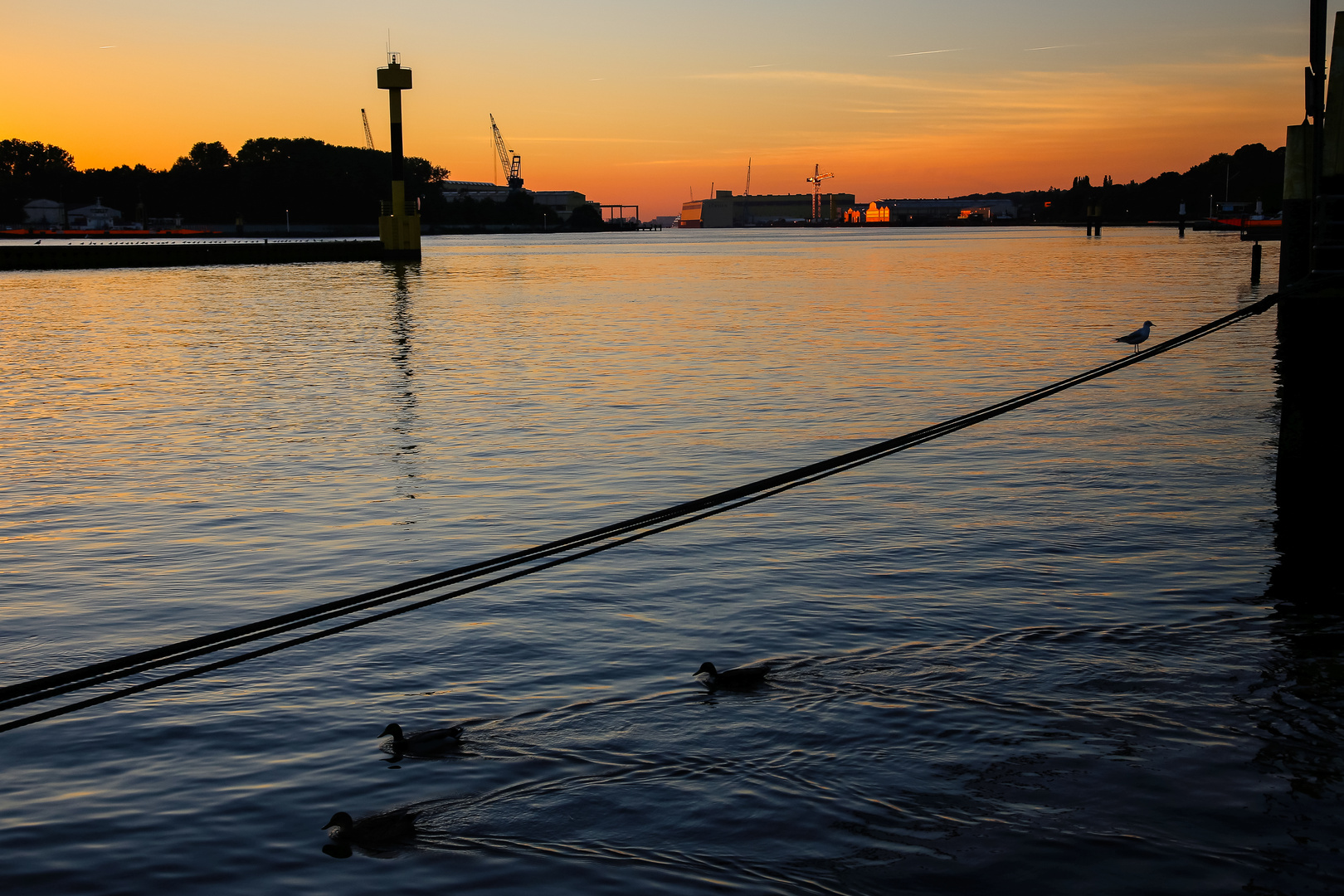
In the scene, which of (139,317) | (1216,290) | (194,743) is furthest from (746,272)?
(194,743)

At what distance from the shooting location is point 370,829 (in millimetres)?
6504

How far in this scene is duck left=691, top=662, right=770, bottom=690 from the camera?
8453 millimetres

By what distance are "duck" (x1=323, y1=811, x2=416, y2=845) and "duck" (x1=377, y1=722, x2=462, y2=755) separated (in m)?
0.80

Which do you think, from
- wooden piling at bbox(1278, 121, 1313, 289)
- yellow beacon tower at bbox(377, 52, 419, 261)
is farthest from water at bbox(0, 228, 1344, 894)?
yellow beacon tower at bbox(377, 52, 419, 261)

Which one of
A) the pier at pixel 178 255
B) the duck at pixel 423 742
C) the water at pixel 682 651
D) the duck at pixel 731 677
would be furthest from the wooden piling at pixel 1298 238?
the pier at pixel 178 255

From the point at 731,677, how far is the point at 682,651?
3.40 feet

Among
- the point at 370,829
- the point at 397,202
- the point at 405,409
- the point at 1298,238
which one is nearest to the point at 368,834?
the point at 370,829

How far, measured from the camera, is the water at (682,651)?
6344mm

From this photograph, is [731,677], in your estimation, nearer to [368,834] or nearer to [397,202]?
[368,834]

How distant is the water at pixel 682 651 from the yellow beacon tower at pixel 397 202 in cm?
6932

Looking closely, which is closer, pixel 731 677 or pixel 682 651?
pixel 731 677

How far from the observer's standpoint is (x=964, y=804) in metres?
6.71

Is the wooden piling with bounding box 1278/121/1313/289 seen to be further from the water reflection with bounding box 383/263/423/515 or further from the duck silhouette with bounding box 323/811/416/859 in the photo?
the duck silhouette with bounding box 323/811/416/859

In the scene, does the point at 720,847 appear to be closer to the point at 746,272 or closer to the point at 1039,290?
the point at 1039,290
